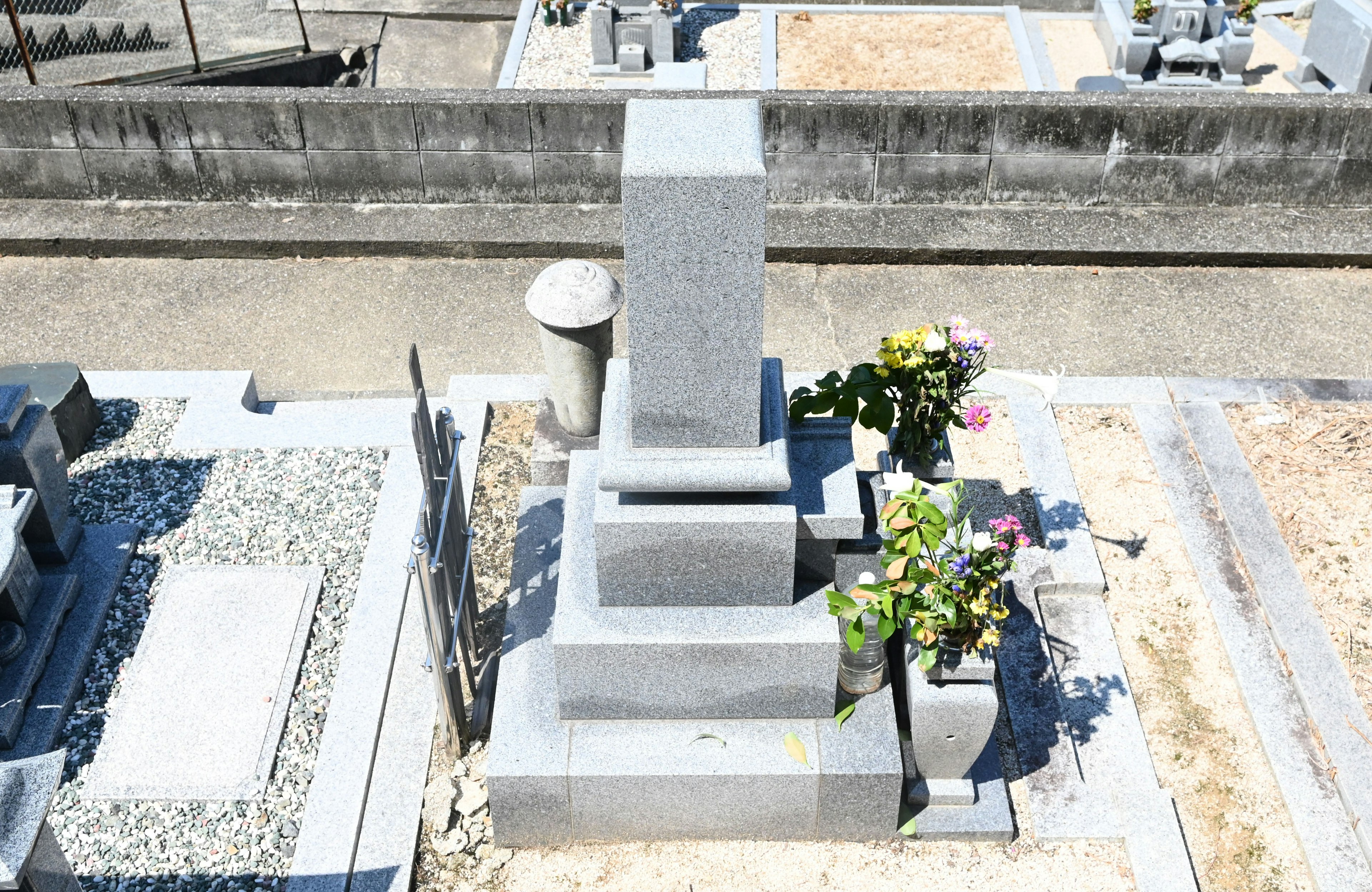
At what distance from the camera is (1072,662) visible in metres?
6.08

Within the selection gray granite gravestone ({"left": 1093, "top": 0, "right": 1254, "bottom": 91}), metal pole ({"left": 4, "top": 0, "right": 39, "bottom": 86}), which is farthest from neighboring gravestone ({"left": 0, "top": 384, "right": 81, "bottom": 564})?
gray granite gravestone ({"left": 1093, "top": 0, "right": 1254, "bottom": 91})

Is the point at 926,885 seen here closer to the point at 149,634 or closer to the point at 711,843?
the point at 711,843

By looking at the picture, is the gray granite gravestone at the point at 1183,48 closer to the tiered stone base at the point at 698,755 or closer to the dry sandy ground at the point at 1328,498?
the dry sandy ground at the point at 1328,498

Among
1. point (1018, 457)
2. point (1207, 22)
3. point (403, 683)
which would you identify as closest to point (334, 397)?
point (403, 683)

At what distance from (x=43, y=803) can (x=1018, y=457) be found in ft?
18.0

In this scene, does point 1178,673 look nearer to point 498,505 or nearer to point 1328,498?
point 1328,498

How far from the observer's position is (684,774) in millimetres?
5176

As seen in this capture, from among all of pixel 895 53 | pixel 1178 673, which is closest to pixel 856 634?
pixel 1178 673

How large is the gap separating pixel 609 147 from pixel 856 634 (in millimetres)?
5335

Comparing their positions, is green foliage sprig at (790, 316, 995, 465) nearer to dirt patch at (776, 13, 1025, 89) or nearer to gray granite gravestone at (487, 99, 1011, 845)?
gray granite gravestone at (487, 99, 1011, 845)

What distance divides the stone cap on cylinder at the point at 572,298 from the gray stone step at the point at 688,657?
1.60 m

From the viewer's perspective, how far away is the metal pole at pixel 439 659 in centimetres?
509

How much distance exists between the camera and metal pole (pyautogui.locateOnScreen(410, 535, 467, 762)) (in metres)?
5.09

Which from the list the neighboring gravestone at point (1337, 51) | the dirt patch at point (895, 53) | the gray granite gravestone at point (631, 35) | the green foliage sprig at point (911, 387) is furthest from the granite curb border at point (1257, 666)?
the neighboring gravestone at point (1337, 51)
